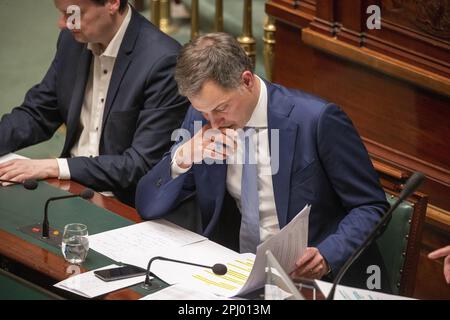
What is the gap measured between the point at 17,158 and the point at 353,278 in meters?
1.37

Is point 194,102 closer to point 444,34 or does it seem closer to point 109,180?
point 109,180

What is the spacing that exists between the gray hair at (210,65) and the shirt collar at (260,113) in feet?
0.55

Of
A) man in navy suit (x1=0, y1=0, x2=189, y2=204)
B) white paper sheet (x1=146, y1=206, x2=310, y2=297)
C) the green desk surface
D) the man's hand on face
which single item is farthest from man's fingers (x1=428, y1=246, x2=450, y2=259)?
man in navy suit (x1=0, y1=0, x2=189, y2=204)

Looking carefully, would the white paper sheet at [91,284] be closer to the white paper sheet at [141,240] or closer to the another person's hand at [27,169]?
the white paper sheet at [141,240]

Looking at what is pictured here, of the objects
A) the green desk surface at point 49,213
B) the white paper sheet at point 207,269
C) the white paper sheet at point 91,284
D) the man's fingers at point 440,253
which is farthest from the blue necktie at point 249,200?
the man's fingers at point 440,253

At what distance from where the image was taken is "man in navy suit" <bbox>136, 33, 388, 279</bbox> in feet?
9.87

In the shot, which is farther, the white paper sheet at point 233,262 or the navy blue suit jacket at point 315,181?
the navy blue suit jacket at point 315,181

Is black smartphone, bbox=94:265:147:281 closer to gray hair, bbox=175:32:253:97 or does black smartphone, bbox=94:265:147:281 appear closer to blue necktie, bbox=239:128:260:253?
blue necktie, bbox=239:128:260:253

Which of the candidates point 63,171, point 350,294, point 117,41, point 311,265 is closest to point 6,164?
point 63,171

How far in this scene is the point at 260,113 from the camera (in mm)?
3199

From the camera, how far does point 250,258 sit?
2990 mm

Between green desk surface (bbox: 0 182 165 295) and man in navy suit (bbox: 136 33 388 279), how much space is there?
0.14 meters

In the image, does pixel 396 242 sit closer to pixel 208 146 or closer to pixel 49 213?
pixel 208 146

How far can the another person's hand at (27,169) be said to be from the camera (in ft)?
11.4
